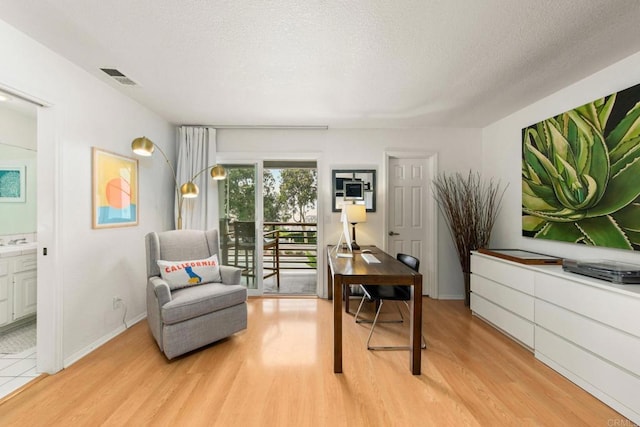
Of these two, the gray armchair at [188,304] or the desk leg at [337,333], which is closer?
the desk leg at [337,333]

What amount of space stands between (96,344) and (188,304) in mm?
1000

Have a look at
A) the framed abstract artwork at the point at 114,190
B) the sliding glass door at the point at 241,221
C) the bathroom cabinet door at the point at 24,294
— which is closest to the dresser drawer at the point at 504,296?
the sliding glass door at the point at 241,221

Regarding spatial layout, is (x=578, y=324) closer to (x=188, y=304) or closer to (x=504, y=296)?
(x=504, y=296)

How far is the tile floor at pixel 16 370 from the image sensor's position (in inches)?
73.2

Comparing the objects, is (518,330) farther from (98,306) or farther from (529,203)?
(98,306)

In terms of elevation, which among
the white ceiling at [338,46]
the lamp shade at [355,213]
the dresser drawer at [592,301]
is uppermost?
the white ceiling at [338,46]

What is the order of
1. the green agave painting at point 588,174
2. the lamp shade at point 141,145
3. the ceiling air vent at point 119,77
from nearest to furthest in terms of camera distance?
the green agave painting at point 588,174, the ceiling air vent at point 119,77, the lamp shade at point 141,145

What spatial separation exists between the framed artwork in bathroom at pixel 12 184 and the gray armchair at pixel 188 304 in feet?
5.41

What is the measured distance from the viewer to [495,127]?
137 inches

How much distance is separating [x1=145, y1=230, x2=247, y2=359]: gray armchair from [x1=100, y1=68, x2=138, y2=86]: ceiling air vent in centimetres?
139

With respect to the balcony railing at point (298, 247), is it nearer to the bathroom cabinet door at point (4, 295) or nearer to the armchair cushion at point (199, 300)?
the armchair cushion at point (199, 300)

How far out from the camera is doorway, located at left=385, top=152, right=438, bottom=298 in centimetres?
383

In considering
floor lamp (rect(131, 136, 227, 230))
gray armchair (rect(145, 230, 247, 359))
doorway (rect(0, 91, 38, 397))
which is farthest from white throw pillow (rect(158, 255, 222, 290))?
doorway (rect(0, 91, 38, 397))

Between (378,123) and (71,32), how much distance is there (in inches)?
115
